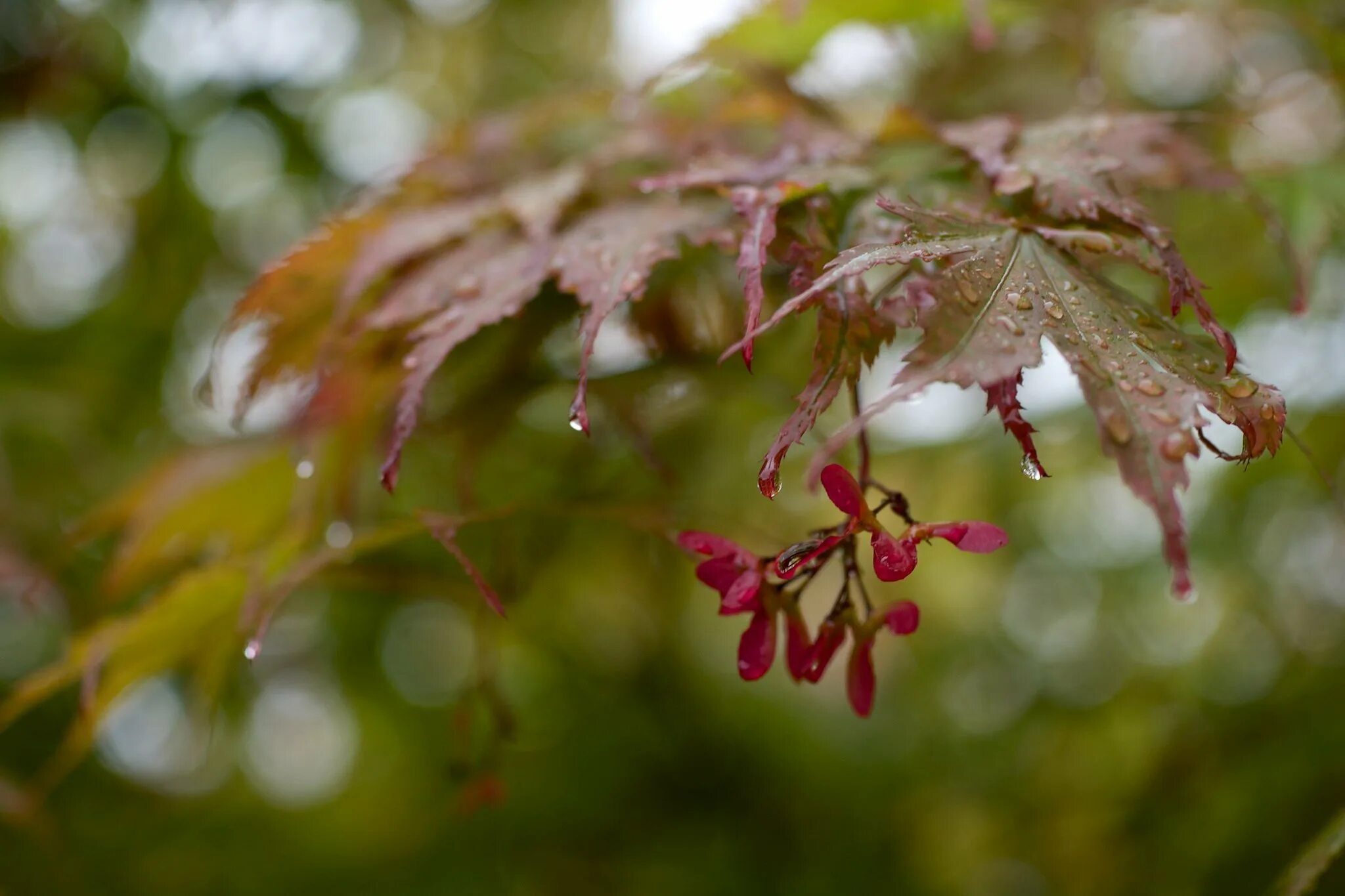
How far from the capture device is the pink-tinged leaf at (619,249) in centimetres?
52

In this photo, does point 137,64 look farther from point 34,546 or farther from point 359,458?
point 359,458

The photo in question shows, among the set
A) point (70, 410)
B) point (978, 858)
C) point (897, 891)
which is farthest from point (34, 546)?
point (978, 858)

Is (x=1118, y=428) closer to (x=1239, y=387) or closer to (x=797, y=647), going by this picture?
(x=1239, y=387)

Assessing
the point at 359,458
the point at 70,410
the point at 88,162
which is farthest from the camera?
the point at 88,162

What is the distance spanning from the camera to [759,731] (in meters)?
1.23

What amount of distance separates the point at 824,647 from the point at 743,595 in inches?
2.1

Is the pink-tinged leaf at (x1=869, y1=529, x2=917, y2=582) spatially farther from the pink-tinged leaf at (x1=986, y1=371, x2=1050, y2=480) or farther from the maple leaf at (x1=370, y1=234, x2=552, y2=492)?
the maple leaf at (x1=370, y1=234, x2=552, y2=492)

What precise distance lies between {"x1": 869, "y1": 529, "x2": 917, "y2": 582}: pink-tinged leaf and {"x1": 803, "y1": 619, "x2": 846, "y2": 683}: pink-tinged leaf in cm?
7

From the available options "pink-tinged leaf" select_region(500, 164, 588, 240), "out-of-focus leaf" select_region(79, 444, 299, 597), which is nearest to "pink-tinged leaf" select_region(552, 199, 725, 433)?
"pink-tinged leaf" select_region(500, 164, 588, 240)

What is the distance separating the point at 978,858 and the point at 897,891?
154 millimetres

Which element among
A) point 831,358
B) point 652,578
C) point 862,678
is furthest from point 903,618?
point 652,578

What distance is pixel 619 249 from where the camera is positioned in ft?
1.82

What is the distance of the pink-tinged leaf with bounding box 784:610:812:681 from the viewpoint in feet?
1.71

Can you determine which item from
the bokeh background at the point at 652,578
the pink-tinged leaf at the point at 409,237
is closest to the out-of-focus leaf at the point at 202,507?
the bokeh background at the point at 652,578
